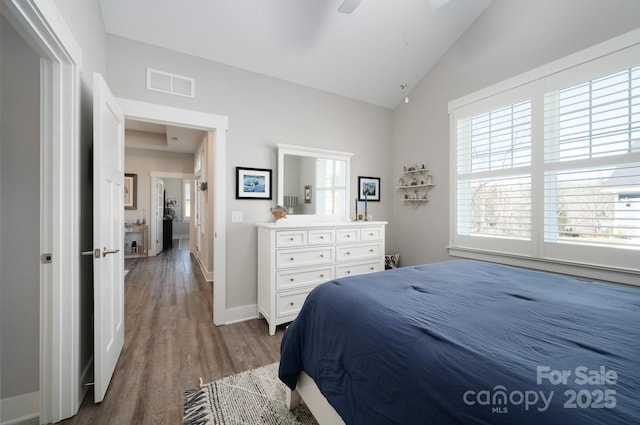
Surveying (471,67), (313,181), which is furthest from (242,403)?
(471,67)

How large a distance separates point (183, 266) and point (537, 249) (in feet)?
19.3

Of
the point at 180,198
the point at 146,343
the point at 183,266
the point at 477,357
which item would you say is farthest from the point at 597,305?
the point at 180,198

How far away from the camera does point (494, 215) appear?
2754mm

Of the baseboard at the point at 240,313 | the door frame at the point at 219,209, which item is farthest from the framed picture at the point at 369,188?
the baseboard at the point at 240,313

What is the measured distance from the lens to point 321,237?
2781 millimetres

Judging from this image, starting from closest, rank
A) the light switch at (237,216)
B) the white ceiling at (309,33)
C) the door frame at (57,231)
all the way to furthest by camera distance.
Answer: the door frame at (57,231)
the white ceiling at (309,33)
the light switch at (237,216)

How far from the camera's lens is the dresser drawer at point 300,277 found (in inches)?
101

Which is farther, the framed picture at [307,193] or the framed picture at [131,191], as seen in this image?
the framed picture at [131,191]

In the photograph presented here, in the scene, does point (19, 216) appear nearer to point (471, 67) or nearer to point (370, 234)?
point (370, 234)

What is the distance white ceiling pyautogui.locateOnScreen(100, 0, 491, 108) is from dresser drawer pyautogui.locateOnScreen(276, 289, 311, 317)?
8.12 feet

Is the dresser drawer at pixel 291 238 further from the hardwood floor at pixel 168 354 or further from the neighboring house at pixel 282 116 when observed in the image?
the hardwood floor at pixel 168 354

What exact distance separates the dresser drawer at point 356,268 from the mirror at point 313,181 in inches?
28.1

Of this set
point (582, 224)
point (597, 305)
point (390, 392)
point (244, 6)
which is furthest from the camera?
point (244, 6)

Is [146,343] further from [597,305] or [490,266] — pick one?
[597,305]
